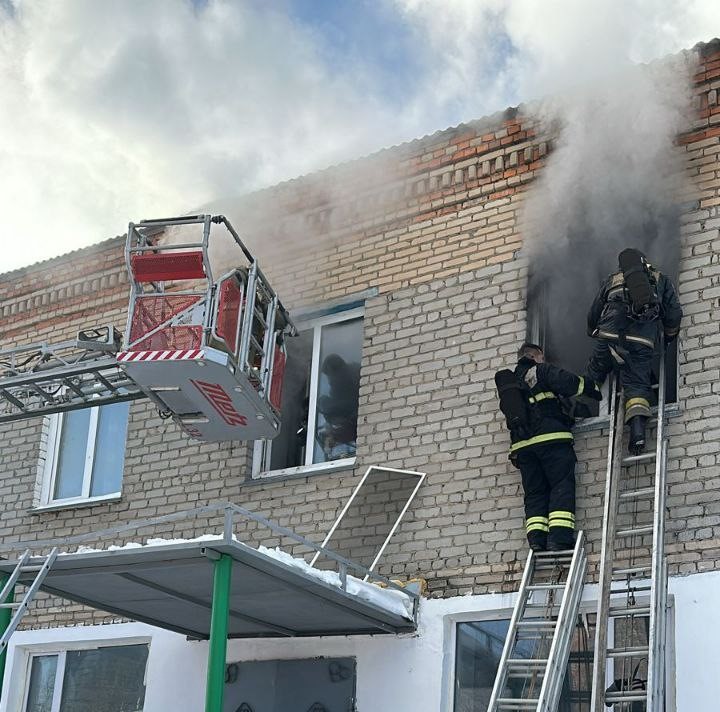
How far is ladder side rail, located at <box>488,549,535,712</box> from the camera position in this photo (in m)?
7.23

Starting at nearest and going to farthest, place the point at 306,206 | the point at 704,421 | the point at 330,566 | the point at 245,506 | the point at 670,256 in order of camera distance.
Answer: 1. the point at 704,421
2. the point at 670,256
3. the point at 330,566
4. the point at 245,506
5. the point at 306,206

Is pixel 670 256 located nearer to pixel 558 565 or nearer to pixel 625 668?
pixel 558 565

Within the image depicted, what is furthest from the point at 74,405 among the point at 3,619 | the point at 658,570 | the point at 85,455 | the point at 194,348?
the point at 658,570

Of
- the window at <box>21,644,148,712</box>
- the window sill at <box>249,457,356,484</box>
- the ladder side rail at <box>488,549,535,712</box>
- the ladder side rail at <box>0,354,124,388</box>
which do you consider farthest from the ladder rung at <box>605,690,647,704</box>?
the ladder side rail at <box>0,354,124,388</box>

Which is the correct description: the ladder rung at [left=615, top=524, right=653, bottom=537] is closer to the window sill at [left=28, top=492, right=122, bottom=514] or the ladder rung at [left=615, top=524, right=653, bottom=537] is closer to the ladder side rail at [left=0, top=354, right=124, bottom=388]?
the ladder side rail at [left=0, top=354, right=124, bottom=388]

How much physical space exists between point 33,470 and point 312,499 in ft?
11.2

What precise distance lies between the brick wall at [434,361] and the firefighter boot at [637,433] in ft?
0.72

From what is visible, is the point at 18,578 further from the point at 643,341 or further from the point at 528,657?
the point at 643,341

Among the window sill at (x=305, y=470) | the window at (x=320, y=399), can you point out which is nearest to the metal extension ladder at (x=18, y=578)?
the window sill at (x=305, y=470)

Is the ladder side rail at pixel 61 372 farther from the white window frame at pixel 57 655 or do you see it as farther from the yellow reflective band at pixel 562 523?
the yellow reflective band at pixel 562 523

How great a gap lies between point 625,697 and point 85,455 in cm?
632

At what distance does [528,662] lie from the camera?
733cm

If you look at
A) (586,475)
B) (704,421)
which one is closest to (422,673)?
(586,475)

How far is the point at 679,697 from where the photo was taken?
23.4 feet
